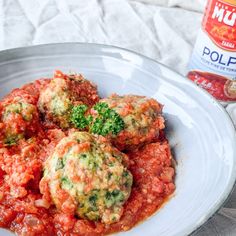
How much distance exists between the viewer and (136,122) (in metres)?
2.37

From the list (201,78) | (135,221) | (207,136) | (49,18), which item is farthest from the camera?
(49,18)

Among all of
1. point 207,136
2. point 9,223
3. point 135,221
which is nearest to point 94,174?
point 135,221

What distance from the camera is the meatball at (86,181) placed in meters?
2.01

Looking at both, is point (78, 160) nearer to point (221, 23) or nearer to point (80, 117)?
point (80, 117)

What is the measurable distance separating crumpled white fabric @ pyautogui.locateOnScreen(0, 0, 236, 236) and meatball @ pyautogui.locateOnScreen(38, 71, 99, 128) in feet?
3.98

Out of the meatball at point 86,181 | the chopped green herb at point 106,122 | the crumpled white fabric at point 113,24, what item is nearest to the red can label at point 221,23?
the crumpled white fabric at point 113,24

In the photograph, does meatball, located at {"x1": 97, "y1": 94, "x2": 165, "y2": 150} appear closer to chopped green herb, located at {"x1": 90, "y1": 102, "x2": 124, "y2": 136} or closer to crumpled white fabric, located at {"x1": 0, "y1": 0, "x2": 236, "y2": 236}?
chopped green herb, located at {"x1": 90, "y1": 102, "x2": 124, "y2": 136}

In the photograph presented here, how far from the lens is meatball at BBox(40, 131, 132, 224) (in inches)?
79.0

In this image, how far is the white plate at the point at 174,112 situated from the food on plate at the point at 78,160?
94mm

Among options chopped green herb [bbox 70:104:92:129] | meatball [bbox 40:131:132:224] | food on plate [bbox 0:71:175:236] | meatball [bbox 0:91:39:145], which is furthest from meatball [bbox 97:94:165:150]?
meatball [bbox 0:91:39:145]

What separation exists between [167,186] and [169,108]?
0.55 m

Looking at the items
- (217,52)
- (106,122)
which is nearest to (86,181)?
(106,122)

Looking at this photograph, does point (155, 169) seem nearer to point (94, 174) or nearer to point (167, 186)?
point (167, 186)

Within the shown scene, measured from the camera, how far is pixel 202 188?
2189mm
